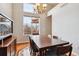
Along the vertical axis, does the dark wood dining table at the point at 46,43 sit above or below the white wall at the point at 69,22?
below

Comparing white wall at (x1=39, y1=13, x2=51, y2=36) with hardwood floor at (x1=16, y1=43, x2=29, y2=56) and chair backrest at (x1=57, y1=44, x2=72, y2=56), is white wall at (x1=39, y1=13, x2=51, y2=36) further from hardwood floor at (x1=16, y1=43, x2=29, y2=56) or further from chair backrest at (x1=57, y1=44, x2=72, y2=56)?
chair backrest at (x1=57, y1=44, x2=72, y2=56)

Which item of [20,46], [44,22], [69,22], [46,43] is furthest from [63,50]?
[44,22]

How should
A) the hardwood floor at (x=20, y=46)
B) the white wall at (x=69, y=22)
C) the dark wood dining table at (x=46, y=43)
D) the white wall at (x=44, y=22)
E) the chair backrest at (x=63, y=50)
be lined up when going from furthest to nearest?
1. the white wall at (x=44, y=22)
2. the white wall at (x=69, y=22)
3. the hardwood floor at (x=20, y=46)
4. the dark wood dining table at (x=46, y=43)
5. the chair backrest at (x=63, y=50)

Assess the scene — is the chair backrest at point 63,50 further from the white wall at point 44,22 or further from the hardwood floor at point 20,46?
the white wall at point 44,22

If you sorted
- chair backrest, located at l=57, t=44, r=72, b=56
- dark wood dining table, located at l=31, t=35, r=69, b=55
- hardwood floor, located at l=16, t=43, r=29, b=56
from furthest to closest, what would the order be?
hardwood floor, located at l=16, t=43, r=29, b=56 < dark wood dining table, located at l=31, t=35, r=69, b=55 < chair backrest, located at l=57, t=44, r=72, b=56

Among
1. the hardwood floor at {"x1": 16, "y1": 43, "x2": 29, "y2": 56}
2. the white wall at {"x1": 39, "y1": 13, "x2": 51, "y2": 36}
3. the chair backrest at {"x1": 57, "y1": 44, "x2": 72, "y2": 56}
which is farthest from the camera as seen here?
the white wall at {"x1": 39, "y1": 13, "x2": 51, "y2": 36}

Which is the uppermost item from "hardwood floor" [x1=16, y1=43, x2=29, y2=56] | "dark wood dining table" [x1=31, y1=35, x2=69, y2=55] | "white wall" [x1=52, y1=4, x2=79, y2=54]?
"white wall" [x1=52, y1=4, x2=79, y2=54]

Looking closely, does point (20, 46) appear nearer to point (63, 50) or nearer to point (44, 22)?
point (63, 50)

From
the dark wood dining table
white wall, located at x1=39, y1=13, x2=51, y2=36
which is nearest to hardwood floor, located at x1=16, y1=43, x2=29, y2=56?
the dark wood dining table

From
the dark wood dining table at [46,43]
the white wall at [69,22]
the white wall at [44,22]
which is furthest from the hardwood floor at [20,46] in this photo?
the white wall at [69,22]

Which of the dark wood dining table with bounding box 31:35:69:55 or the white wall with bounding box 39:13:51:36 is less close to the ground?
the white wall with bounding box 39:13:51:36

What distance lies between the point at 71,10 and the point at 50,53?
130cm

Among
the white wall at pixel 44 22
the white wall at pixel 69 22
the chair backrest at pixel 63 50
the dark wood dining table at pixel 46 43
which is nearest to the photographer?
the chair backrest at pixel 63 50

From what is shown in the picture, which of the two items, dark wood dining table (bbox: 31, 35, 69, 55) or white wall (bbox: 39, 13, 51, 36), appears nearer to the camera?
dark wood dining table (bbox: 31, 35, 69, 55)
